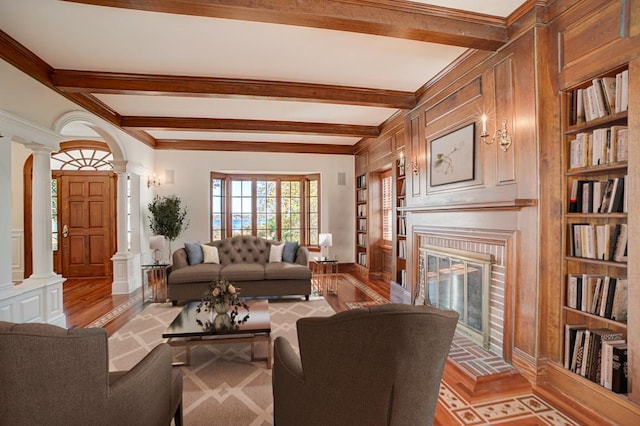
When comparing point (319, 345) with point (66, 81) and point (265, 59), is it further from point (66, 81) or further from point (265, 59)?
point (66, 81)

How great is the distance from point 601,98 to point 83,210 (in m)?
8.04

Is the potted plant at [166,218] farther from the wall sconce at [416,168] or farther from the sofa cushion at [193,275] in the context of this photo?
the wall sconce at [416,168]

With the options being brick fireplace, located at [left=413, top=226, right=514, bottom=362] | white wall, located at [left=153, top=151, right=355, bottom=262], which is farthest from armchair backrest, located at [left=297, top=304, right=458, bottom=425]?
white wall, located at [left=153, top=151, right=355, bottom=262]

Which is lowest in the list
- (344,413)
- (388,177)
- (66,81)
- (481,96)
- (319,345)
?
(344,413)

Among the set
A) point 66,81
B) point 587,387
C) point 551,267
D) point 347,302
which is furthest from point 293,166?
point 587,387

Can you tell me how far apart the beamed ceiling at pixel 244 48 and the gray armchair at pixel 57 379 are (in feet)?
6.95

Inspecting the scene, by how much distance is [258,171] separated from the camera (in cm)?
705

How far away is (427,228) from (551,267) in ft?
5.26

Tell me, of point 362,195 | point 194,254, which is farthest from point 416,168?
point 194,254

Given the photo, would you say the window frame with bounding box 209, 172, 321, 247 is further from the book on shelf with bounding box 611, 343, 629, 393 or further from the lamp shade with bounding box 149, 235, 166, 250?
the book on shelf with bounding box 611, 343, 629, 393

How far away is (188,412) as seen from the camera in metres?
2.11

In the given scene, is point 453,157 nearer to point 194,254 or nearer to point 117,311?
point 194,254

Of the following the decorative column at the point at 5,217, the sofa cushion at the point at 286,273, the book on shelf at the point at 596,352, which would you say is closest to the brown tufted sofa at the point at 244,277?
the sofa cushion at the point at 286,273

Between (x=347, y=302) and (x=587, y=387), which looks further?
(x=347, y=302)
